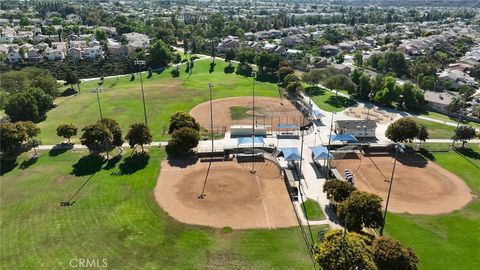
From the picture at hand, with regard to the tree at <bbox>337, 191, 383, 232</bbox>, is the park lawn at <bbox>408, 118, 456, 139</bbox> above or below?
below

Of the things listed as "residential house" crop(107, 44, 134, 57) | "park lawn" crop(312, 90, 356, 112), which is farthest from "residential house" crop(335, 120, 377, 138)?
"residential house" crop(107, 44, 134, 57)

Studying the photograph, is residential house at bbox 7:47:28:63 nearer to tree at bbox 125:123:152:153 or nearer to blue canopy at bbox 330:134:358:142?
tree at bbox 125:123:152:153

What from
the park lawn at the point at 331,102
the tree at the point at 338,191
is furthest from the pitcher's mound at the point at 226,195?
the park lawn at the point at 331,102

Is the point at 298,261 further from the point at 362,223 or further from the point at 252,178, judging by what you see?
the point at 252,178

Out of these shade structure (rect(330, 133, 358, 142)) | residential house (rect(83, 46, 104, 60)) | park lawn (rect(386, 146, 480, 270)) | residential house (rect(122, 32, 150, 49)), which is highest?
residential house (rect(122, 32, 150, 49))

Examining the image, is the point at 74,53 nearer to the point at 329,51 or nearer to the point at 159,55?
the point at 159,55

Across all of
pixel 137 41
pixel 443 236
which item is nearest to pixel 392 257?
pixel 443 236

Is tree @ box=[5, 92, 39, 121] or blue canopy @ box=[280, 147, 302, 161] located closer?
blue canopy @ box=[280, 147, 302, 161]
